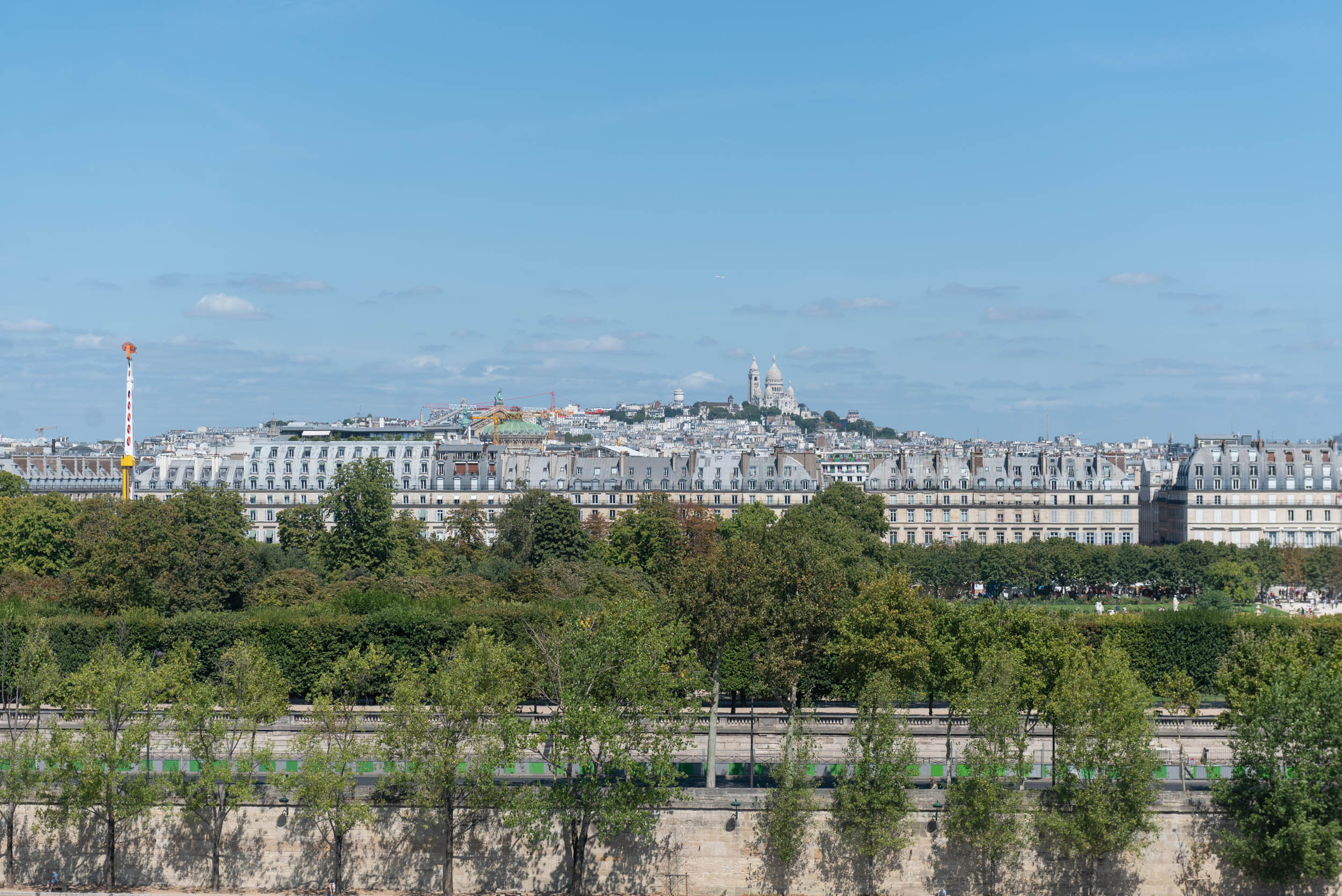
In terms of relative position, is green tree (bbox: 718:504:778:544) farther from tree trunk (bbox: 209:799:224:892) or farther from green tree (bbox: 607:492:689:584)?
tree trunk (bbox: 209:799:224:892)

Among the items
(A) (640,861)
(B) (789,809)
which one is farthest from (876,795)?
(A) (640,861)

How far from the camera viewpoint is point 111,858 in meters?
40.8

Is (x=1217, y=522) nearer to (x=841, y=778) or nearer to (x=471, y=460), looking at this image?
(x=471, y=460)

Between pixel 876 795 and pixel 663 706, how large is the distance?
232 inches

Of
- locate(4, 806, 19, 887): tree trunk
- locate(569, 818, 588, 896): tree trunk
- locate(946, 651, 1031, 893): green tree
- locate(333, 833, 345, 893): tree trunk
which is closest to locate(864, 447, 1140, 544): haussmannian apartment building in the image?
locate(946, 651, 1031, 893): green tree

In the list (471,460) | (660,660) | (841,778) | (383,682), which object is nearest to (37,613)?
(383,682)

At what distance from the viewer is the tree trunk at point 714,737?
42.5 metres

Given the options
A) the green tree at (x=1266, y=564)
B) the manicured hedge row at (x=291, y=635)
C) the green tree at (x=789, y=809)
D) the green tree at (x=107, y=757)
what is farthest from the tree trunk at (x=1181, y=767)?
the green tree at (x=1266, y=564)

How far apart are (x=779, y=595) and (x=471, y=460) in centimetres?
8158

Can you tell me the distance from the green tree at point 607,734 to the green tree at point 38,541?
4964cm

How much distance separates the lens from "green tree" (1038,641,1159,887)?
38.6m

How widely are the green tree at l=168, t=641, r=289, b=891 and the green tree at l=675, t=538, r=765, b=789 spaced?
39.3ft

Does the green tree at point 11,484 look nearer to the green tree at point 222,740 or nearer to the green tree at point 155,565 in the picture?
the green tree at point 155,565

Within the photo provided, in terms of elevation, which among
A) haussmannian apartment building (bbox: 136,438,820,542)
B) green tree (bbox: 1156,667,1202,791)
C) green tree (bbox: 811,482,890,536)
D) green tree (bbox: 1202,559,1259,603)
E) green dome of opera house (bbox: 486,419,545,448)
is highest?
green dome of opera house (bbox: 486,419,545,448)
